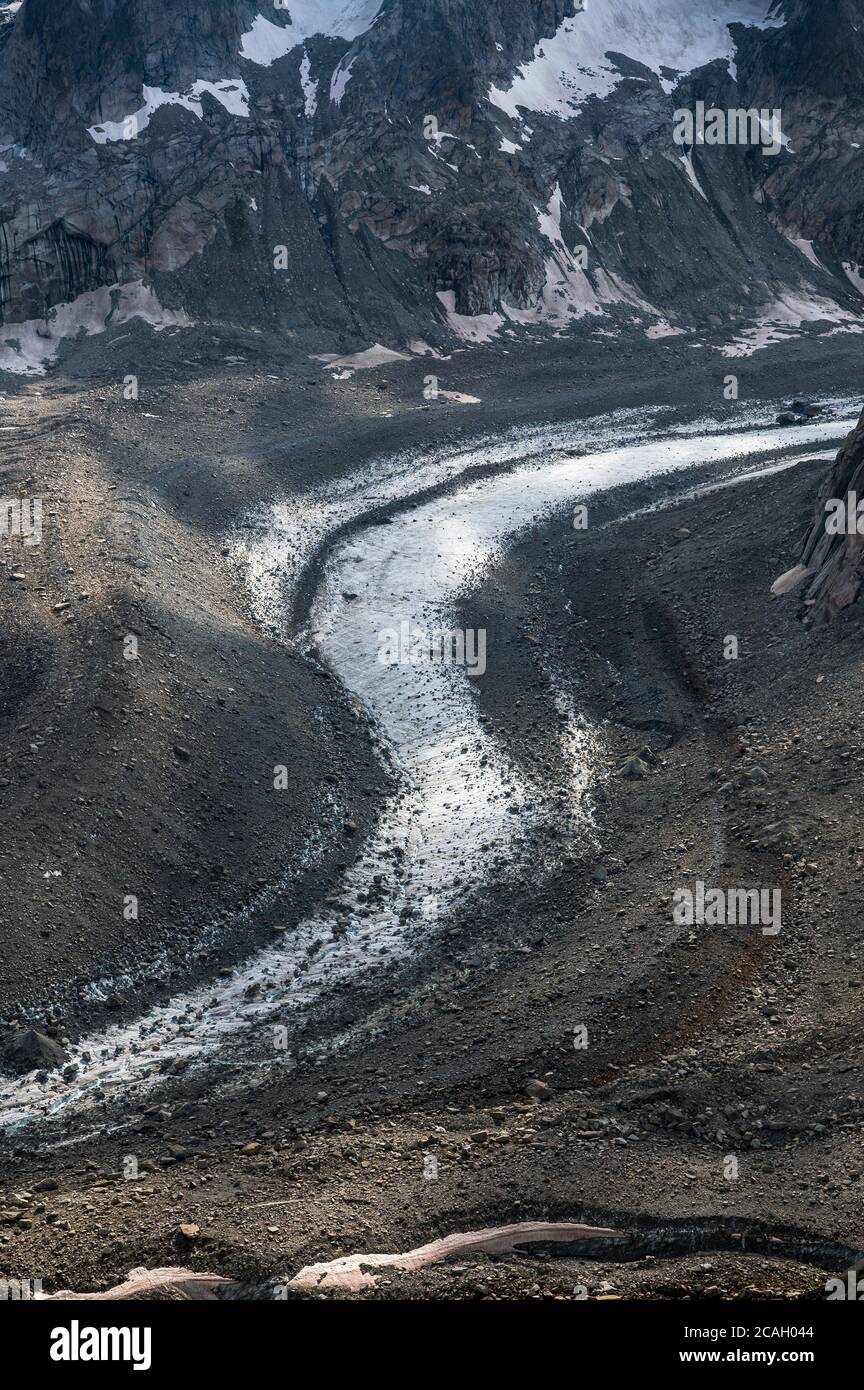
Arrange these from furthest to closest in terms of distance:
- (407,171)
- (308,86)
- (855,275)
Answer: (855,275)
(308,86)
(407,171)

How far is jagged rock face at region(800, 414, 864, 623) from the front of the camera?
31.8 meters

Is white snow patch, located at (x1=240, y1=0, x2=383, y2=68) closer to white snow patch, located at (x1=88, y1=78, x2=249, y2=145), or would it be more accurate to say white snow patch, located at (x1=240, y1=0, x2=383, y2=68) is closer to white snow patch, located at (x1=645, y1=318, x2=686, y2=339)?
white snow patch, located at (x1=88, y1=78, x2=249, y2=145)

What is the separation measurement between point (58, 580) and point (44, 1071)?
16.4 m

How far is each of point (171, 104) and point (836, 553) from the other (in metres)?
48.8

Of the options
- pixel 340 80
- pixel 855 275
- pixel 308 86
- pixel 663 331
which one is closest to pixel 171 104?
pixel 308 86

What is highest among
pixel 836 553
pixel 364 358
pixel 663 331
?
pixel 663 331

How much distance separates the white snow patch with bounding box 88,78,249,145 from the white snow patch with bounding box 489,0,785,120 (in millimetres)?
15634

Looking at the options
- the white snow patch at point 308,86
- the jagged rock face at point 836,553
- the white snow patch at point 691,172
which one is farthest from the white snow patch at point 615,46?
the jagged rock face at point 836,553

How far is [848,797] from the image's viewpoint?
25.8 m

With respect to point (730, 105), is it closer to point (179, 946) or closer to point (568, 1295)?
point (179, 946)

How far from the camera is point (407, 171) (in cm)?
6481

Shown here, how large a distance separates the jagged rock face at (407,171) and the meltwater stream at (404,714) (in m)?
15.5

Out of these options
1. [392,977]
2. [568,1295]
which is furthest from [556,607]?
[568,1295]

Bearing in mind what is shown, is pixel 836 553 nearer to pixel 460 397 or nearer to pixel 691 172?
pixel 460 397
